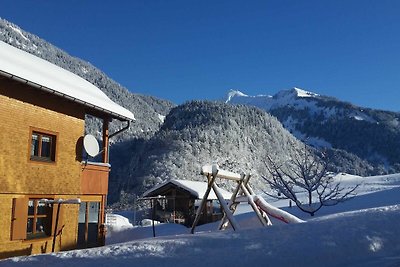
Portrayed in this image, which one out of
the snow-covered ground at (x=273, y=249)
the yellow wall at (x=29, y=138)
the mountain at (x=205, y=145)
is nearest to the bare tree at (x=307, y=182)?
the yellow wall at (x=29, y=138)

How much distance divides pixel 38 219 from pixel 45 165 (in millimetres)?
1699

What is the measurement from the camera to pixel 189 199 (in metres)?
38.2

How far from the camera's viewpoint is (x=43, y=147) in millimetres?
13609

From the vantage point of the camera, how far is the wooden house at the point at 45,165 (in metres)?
12.1

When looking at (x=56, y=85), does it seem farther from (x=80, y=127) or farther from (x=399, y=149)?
(x=399, y=149)

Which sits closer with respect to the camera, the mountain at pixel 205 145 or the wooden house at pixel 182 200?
the wooden house at pixel 182 200

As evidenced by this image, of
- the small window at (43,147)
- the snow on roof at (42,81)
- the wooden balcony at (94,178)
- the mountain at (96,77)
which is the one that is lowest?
the wooden balcony at (94,178)

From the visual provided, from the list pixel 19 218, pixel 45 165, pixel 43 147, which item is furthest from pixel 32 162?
pixel 19 218

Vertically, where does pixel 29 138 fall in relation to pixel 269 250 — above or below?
above

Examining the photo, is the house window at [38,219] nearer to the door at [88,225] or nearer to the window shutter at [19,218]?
the window shutter at [19,218]

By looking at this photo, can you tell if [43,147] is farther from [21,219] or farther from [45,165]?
[21,219]

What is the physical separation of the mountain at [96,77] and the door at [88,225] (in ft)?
379

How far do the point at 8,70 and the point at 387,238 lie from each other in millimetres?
9542

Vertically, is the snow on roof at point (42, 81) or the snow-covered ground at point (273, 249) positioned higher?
the snow on roof at point (42, 81)
